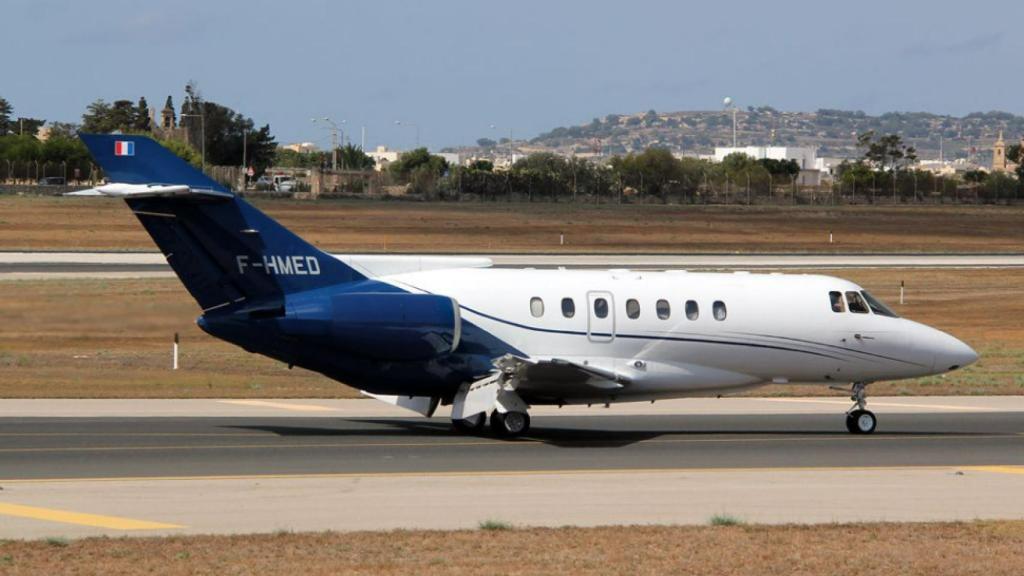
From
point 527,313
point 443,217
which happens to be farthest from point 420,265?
point 443,217

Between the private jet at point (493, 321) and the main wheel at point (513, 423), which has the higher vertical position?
the private jet at point (493, 321)

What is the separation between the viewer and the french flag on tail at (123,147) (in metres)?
23.8

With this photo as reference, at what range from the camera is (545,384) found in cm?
2534

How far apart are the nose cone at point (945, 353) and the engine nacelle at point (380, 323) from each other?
345 inches

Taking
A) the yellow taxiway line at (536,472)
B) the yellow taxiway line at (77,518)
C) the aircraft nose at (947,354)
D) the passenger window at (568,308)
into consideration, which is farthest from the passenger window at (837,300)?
the yellow taxiway line at (77,518)

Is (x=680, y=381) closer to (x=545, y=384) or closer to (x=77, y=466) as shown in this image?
(x=545, y=384)

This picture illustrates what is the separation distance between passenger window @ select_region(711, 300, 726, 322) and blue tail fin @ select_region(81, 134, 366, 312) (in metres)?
6.69

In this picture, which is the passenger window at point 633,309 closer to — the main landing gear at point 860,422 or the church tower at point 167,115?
the main landing gear at point 860,422

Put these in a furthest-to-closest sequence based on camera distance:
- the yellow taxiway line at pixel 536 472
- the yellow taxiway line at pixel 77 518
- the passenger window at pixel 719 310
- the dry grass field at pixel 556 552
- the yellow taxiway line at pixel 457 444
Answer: the passenger window at pixel 719 310 → the yellow taxiway line at pixel 457 444 → the yellow taxiway line at pixel 536 472 → the yellow taxiway line at pixel 77 518 → the dry grass field at pixel 556 552

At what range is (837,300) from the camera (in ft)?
90.3

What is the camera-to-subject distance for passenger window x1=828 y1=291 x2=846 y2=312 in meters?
27.5

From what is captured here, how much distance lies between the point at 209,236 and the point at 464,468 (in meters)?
5.85

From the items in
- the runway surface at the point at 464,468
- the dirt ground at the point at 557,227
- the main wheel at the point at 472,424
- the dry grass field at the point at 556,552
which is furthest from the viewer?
the dirt ground at the point at 557,227

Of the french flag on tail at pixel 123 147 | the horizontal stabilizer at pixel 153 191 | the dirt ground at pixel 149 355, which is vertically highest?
the french flag on tail at pixel 123 147
